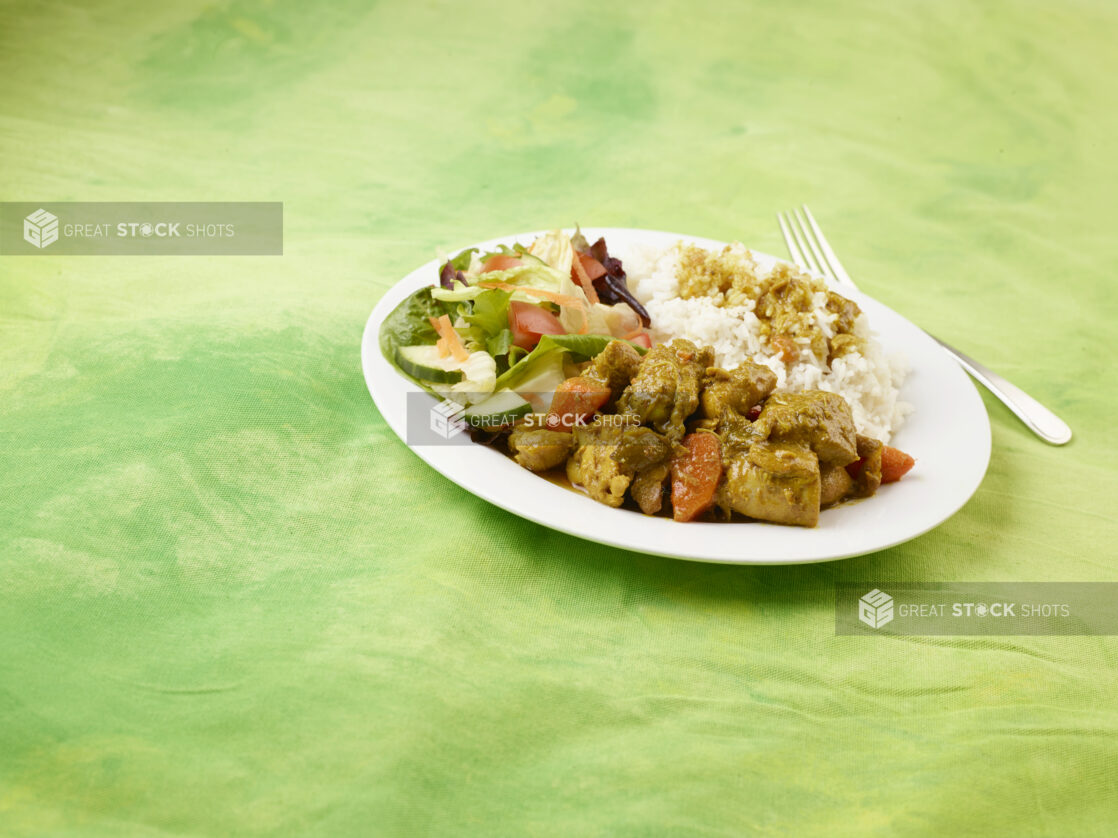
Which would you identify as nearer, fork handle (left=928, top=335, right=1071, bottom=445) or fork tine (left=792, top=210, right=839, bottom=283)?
fork handle (left=928, top=335, right=1071, bottom=445)

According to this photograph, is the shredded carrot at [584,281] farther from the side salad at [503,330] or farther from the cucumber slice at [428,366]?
the cucumber slice at [428,366]

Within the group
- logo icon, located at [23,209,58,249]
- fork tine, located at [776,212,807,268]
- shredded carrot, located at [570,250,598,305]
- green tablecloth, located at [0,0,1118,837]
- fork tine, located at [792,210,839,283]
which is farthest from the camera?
fork tine, located at [776,212,807,268]

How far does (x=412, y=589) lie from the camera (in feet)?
7.69

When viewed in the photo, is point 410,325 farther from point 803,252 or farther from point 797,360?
point 803,252

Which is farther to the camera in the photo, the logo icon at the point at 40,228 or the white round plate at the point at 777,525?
the logo icon at the point at 40,228

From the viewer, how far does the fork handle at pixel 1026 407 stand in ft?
10.6

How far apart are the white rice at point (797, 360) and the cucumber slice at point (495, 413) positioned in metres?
0.72

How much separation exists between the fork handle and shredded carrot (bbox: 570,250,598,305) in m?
1.18

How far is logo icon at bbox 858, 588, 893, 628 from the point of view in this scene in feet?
7.70

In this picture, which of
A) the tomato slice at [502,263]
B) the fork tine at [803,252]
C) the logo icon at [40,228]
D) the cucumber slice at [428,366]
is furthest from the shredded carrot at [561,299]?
the logo icon at [40,228]

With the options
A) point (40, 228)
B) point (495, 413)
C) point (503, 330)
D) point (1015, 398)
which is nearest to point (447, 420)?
point (495, 413)

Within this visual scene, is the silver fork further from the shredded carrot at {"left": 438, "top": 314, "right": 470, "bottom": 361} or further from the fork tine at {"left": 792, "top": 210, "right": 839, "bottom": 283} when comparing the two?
the shredded carrot at {"left": 438, "top": 314, "right": 470, "bottom": 361}

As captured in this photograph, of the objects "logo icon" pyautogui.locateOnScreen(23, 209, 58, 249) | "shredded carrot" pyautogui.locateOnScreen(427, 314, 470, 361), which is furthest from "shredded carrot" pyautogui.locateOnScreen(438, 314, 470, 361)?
"logo icon" pyautogui.locateOnScreen(23, 209, 58, 249)

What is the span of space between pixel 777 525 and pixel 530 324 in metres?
0.97
